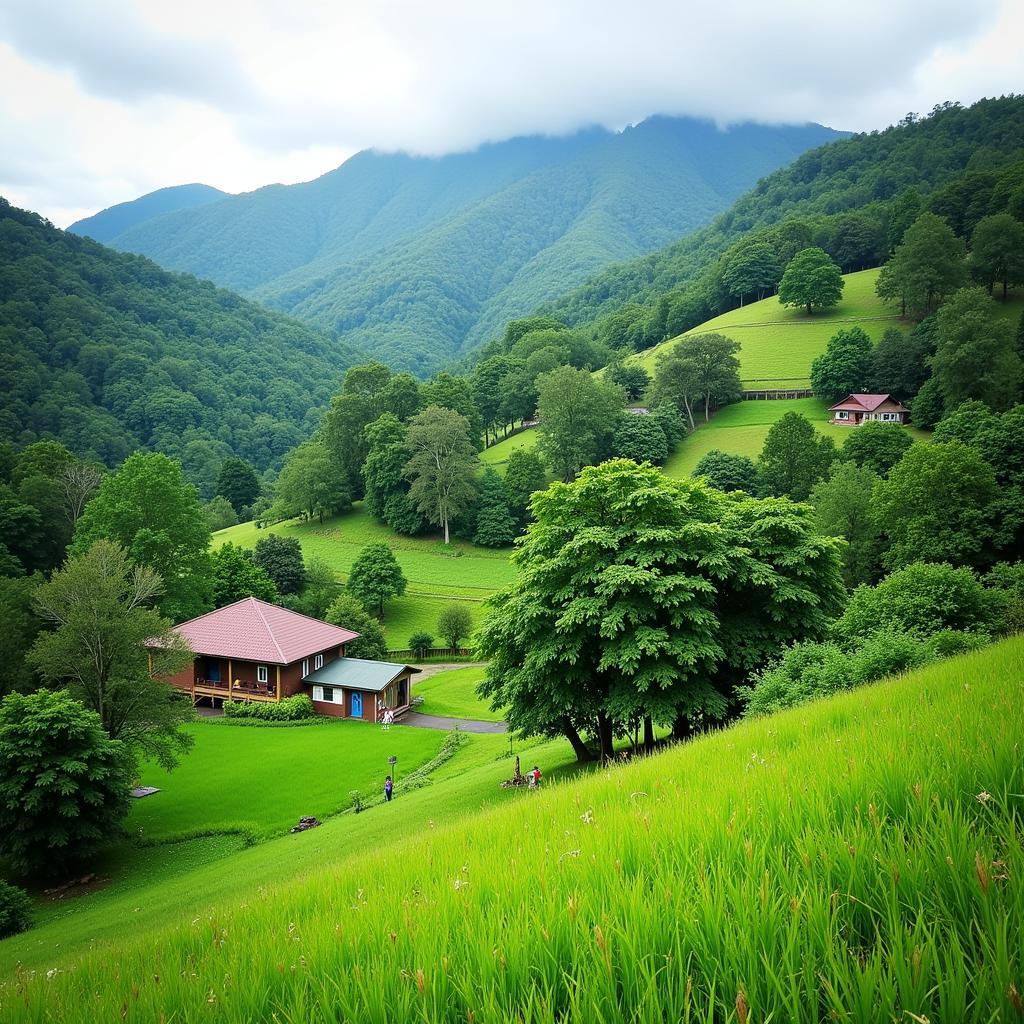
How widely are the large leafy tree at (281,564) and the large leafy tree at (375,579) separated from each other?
5.27 m

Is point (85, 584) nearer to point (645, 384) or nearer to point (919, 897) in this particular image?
point (919, 897)

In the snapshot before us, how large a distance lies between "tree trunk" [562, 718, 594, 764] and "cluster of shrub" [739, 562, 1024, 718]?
5.70 meters

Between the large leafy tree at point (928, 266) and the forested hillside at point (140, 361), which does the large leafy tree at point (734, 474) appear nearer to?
the large leafy tree at point (928, 266)

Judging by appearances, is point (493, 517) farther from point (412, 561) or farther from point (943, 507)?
point (943, 507)

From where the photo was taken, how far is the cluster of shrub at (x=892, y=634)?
49.7ft

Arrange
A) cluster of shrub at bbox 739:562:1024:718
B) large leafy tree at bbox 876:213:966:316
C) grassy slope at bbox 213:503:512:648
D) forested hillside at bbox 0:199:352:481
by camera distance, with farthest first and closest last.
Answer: forested hillside at bbox 0:199:352:481
large leafy tree at bbox 876:213:966:316
grassy slope at bbox 213:503:512:648
cluster of shrub at bbox 739:562:1024:718

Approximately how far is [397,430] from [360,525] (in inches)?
488

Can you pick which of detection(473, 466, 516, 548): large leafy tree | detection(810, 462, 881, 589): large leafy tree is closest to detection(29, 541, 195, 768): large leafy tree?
detection(810, 462, 881, 589): large leafy tree

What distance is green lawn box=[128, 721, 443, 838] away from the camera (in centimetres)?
2753

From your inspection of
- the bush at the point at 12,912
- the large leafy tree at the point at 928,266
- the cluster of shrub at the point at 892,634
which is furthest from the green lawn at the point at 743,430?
the bush at the point at 12,912

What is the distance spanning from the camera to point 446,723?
135 feet

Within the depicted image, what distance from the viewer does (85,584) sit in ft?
96.4

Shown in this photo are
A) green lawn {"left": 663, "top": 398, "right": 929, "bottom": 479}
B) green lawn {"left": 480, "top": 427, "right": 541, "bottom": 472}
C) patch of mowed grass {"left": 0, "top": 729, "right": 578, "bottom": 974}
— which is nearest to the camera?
patch of mowed grass {"left": 0, "top": 729, "right": 578, "bottom": 974}

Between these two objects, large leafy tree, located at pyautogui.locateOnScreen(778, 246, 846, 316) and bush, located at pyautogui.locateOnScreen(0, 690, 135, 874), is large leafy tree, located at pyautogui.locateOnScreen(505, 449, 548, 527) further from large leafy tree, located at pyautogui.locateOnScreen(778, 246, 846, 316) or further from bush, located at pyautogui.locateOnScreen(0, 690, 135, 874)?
large leafy tree, located at pyautogui.locateOnScreen(778, 246, 846, 316)
